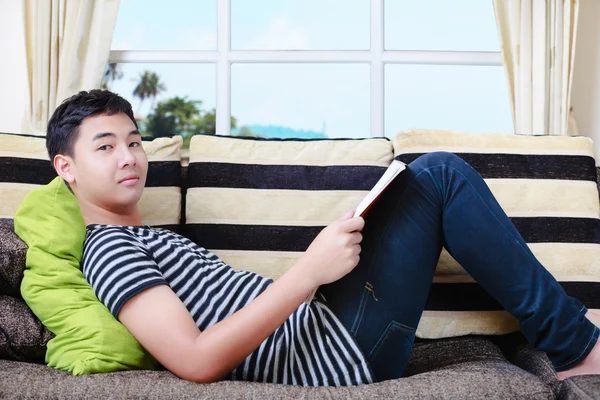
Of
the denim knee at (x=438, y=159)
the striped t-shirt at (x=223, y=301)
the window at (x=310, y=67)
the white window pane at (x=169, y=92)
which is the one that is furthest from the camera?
the white window pane at (x=169, y=92)

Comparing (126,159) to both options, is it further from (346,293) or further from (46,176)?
(346,293)

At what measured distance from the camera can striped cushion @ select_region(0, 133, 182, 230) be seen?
1801 millimetres

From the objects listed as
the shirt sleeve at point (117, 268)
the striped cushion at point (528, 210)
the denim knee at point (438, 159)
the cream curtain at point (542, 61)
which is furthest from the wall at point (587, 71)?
the shirt sleeve at point (117, 268)

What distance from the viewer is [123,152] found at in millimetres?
1489

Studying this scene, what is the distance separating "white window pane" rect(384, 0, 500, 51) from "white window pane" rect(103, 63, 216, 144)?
2.81 feet

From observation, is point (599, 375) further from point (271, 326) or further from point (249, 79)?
point (249, 79)

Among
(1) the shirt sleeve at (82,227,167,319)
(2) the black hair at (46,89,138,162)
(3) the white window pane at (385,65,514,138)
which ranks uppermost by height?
(3) the white window pane at (385,65,514,138)

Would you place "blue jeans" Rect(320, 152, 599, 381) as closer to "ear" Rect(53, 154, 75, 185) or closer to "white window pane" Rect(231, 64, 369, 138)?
"ear" Rect(53, 154, 75, 185)

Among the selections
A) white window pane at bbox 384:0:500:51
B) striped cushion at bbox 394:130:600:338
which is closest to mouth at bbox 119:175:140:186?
striped cushion at bbox 394:130:600:338

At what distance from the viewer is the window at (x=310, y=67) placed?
2.74 metres

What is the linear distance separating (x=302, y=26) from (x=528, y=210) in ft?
4.79

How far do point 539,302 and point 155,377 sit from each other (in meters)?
0.79

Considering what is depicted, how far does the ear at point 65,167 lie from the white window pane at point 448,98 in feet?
5.26

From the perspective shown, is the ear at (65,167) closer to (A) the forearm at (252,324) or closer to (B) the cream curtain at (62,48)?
(A) the forearm at (252,324)
